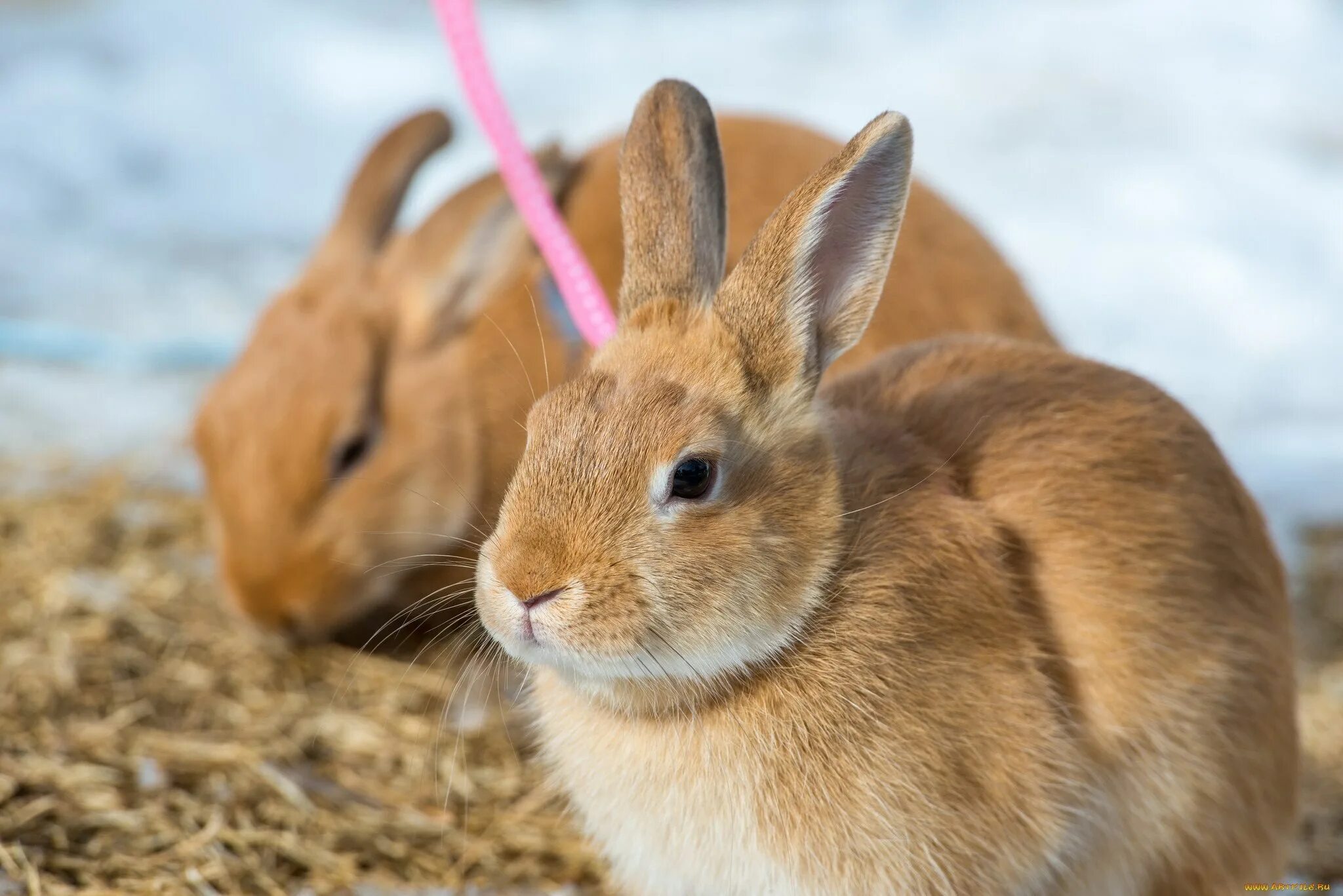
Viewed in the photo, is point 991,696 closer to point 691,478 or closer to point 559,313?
point 691,478

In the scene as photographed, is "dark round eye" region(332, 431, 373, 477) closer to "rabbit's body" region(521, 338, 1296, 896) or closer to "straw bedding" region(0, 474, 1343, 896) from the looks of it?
"straw bedding" region(0, 474, 1343, 896)

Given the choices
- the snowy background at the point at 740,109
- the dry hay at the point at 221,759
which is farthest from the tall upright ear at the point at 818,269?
the snowy background at the point at 740,109

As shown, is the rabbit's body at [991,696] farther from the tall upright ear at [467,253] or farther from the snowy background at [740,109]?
the snowy background at [740,109]

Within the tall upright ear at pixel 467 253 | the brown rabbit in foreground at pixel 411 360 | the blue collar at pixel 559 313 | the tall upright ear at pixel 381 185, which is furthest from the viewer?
the tall upright ear at pixel 381 185

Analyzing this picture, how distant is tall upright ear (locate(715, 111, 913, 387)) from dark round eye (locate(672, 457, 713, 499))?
0.17 metres

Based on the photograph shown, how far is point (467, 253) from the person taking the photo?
3.42 m

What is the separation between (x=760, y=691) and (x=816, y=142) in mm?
1789

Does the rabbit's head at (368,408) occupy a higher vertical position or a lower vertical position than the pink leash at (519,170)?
lower

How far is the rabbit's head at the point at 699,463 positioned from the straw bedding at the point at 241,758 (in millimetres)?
483

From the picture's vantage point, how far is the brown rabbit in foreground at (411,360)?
2.92 metres

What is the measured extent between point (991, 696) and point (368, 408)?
1.96 meters

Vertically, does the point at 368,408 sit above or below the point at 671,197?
below

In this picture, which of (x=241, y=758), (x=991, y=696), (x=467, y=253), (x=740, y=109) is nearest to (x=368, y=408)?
(x=467, y=253)

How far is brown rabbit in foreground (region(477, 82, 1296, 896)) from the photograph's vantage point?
62.6 inches
